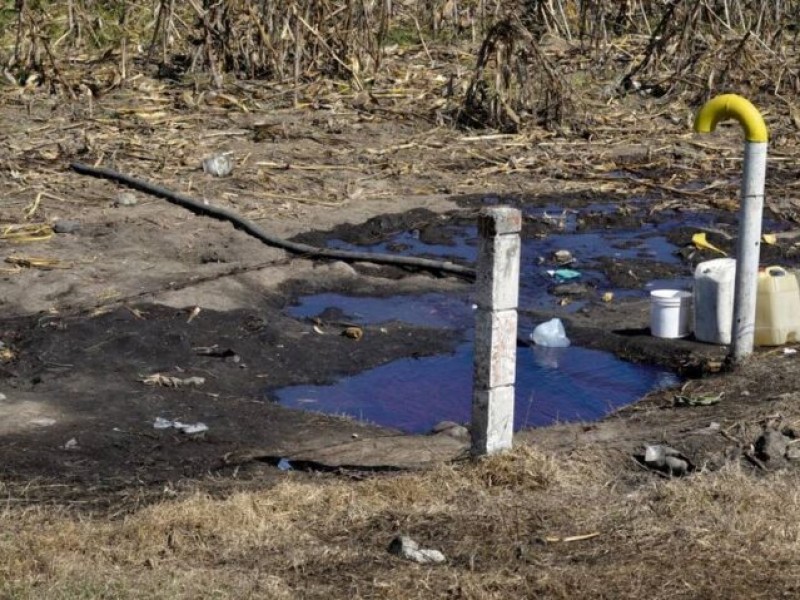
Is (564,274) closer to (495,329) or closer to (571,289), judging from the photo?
(571,289)

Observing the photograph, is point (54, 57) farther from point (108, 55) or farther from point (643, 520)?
point (643, 520)

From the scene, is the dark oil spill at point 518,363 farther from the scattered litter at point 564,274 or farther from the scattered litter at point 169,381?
the scattered litter at point 169,381

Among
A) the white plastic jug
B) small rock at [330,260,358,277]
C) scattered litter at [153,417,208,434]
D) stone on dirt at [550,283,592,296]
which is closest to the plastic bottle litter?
the white plastic jug

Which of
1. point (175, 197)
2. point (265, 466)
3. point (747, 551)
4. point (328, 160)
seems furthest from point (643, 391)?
point (328, 160)

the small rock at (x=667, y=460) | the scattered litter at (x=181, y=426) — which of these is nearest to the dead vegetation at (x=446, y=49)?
the scattered litter at (x=181, y=426)

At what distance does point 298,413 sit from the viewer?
8.11m

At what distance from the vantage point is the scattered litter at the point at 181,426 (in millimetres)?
7719

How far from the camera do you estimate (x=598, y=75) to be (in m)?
17.2

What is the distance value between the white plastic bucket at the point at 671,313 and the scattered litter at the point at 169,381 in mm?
2852

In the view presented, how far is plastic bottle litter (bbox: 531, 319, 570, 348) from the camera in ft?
31.6


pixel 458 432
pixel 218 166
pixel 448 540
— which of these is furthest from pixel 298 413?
pixel 218 166

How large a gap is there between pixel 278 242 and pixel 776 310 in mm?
3951

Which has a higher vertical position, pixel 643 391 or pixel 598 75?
pixel 598 75

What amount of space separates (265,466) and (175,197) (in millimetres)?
5498
